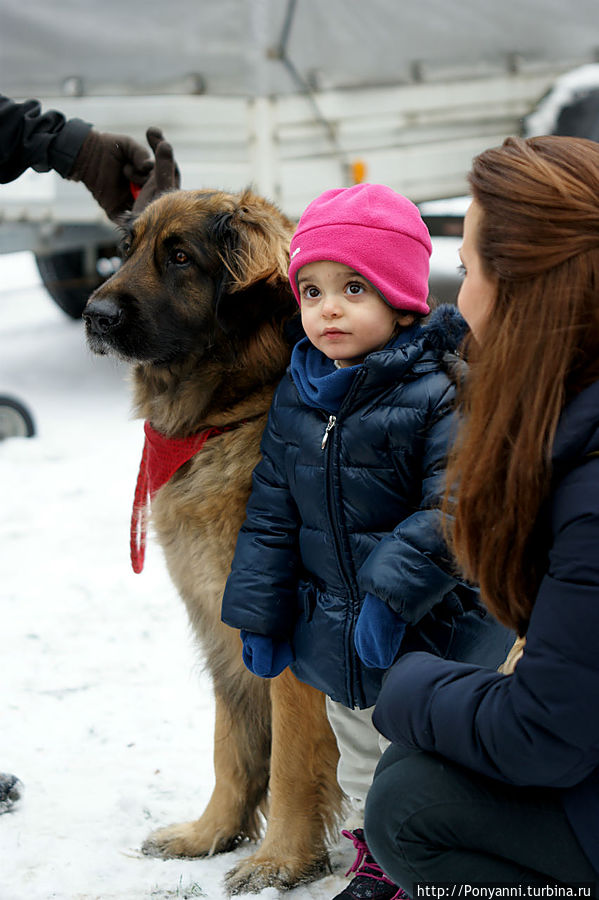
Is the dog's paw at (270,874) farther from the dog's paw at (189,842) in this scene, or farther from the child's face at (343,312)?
the child's face at (343,312)

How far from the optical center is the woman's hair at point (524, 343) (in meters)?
1.32

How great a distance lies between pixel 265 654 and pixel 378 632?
38 centimetres

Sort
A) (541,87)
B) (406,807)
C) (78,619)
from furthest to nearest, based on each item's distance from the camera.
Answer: (541,87), (78,619), (406,807)

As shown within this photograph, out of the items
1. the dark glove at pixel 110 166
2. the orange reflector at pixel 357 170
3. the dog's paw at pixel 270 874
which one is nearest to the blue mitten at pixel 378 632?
the dog's paw at pixel 270 874

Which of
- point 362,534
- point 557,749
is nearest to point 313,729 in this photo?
point 362,534

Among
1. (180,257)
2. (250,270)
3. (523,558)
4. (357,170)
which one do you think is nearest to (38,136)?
(180,257)

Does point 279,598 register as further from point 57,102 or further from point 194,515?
point 57,102

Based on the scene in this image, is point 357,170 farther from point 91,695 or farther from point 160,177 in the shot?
point 91,695

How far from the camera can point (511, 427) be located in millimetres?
1374

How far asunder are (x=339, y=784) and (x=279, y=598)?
1.95 feet

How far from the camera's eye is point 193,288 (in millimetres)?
2205

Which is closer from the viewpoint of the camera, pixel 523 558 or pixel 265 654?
pixel 523 558

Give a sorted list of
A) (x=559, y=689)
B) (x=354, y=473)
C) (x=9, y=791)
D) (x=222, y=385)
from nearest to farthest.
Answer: (x=559, y=689), (x=354, y=473), (x=222, y=385), (x=9, y=791)

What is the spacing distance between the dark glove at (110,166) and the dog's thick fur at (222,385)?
0.60 m
